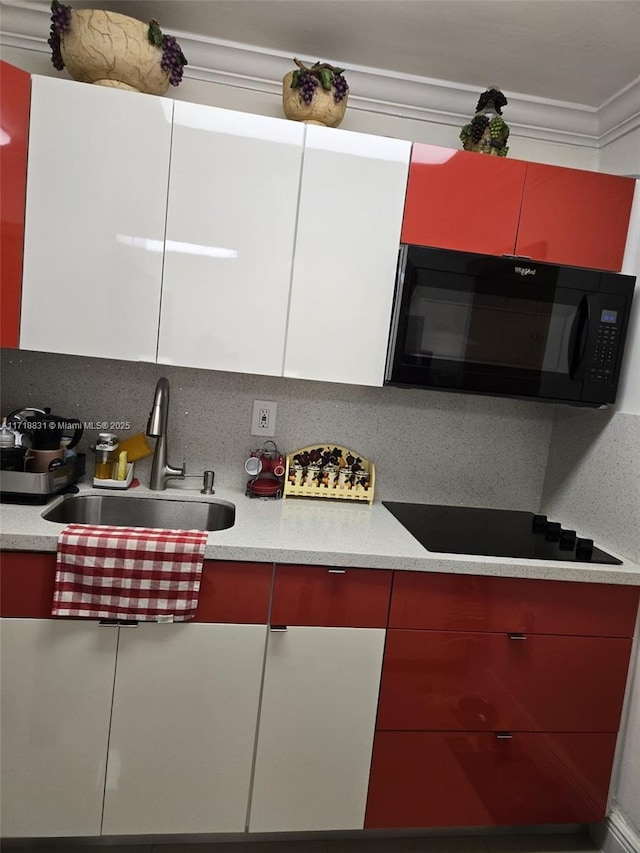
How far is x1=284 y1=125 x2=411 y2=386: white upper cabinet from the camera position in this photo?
1754 millimetres

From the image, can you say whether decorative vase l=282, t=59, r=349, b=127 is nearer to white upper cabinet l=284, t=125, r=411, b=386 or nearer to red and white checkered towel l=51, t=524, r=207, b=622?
white upper cabinet l=284, t=125, r=411, b=386

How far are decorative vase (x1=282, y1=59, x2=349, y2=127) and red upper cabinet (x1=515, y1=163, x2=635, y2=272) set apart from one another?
63 centimetres

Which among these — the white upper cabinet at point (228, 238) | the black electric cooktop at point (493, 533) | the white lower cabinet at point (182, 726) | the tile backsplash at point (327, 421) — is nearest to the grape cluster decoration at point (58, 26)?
the white upper cabinet at point (228, 238)

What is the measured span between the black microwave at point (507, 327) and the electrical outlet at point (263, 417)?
0.50 metres

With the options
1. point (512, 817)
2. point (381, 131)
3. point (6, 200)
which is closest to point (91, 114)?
point (6, 200)

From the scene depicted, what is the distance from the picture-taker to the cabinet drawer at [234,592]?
5.10ft

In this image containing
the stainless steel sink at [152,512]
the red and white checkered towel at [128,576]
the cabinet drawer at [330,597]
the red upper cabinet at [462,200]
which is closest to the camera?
the red and white checkered towel at [128,576]

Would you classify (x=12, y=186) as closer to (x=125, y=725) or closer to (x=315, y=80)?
(x=315, y=80)

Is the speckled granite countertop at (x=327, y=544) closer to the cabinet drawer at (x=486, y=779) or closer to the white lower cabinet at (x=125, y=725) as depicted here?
the white lower cabinet at (x=125, y=725)

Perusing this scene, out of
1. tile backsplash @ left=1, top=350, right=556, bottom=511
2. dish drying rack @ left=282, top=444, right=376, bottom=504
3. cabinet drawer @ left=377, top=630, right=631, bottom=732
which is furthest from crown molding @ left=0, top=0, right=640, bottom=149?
cabinet drawer @ left=377, top=630, right=631, bottom=732

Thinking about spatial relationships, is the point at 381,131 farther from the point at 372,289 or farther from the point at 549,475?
the point at 549,475

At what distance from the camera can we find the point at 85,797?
1.56 metres

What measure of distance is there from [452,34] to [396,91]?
1.05 feet

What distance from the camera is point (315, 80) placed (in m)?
1.75
